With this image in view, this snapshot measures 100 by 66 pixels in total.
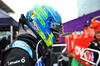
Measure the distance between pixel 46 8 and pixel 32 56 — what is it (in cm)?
72

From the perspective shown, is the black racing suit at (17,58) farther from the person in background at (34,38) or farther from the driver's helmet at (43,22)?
the driver's helmet at (43,22)

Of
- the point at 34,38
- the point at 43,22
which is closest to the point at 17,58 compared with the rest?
the point at 34,38

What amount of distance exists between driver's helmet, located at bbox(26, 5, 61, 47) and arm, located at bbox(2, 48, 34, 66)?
1.37 ft

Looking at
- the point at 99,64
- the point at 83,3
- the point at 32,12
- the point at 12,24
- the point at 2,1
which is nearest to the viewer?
the point at 32,12

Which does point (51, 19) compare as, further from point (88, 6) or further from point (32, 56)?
point (88, 6)

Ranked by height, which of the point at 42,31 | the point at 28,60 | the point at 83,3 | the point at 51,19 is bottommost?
the point at 28,60

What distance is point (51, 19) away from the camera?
1232mm

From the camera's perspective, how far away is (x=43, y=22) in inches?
46.1

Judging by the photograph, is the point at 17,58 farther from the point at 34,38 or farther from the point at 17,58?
the point at 34,38

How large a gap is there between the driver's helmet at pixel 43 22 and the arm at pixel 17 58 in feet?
1.37

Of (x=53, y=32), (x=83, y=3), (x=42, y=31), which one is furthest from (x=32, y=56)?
(x=83, y=3)

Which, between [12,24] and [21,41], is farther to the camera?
[12,24]

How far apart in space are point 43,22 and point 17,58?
1.97 ft

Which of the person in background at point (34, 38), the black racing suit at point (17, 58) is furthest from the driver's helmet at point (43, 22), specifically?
the black racing suit at point (17, 58)
